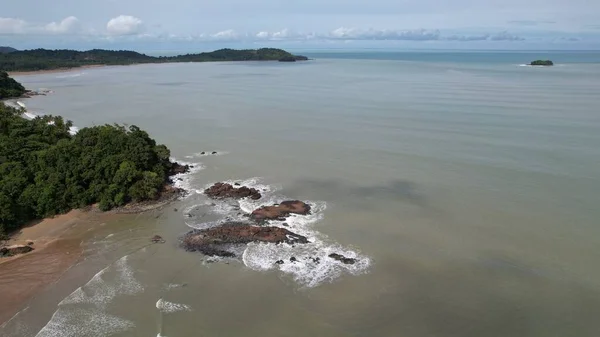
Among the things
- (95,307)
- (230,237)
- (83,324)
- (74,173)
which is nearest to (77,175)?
(74,173)

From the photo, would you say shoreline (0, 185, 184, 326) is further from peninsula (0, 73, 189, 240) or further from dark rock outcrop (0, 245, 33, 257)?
peninsula (0, 73, 189, 240)

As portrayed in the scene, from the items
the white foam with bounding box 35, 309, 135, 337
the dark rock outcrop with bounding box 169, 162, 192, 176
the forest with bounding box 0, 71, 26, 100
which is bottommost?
the white foam with bounding box 35, 309, 135, 337

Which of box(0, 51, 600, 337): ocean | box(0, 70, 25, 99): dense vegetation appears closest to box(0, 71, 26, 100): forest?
box(0, 70, 25, 99): dense vegetation

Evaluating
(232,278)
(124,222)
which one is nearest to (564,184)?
(232,278)

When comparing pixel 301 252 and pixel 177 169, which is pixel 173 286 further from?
pixel 177 169

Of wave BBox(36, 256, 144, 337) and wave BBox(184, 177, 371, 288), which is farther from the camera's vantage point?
wave BBox(184, 177, 371, 288)

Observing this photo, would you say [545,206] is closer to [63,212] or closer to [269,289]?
[269,289]

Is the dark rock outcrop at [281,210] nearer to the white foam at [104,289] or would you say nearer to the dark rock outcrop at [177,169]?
the white foam at [104,289]

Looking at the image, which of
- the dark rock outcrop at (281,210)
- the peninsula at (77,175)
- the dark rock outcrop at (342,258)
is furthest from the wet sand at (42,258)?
the dark rock outcrop at (342,258)
